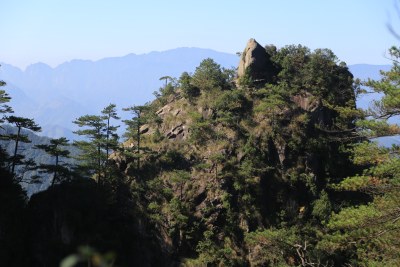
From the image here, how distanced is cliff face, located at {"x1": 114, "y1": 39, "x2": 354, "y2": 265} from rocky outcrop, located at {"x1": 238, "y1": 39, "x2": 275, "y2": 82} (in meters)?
0.10

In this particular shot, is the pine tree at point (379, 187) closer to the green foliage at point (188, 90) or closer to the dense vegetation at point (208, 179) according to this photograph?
the dense vegetation at point (208, 179)

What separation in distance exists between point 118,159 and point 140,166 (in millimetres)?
1773

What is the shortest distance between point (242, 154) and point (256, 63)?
926 centimetres

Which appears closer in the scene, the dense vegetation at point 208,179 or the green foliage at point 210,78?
the dense vegetation at point 208,179

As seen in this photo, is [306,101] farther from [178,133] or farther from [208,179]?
[178,133]

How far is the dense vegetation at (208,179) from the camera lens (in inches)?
1025

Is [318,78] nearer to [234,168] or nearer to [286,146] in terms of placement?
[286,146]

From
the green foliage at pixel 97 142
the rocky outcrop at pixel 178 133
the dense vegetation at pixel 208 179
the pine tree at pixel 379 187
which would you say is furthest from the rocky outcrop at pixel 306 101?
the pine tree at pixel 379 187

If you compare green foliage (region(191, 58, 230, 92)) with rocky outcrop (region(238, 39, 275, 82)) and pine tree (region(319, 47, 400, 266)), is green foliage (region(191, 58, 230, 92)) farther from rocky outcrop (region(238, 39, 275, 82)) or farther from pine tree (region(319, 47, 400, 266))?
pine tree (region(319, 47, 400, 266))

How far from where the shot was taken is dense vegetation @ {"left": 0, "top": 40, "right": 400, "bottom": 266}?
85.5ft

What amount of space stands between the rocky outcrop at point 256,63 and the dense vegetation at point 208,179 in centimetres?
21

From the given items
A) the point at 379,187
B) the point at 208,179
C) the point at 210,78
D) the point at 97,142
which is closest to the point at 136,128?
the point at 97,142

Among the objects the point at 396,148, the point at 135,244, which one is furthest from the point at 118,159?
the point at 396,148

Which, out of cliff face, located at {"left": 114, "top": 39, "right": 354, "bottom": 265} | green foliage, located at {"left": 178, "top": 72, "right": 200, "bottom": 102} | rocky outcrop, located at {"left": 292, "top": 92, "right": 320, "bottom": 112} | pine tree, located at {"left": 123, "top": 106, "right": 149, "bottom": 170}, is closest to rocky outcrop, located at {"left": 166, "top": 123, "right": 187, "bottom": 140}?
cliff face, located at {"left": 114, "top": 39, "right": 354, "bottom": 265}
